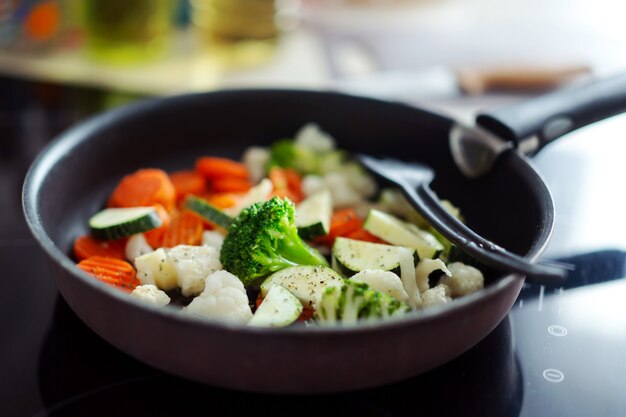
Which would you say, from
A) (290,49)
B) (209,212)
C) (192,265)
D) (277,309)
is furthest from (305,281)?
(290,49)

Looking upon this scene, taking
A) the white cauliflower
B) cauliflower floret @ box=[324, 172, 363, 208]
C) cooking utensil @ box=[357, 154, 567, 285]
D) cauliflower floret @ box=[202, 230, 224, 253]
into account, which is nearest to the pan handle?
cooking utensil @ box=[357, 154, 567, 285]

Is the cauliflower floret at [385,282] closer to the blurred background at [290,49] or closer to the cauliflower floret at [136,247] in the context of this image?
the cauliflower floret at [136,247]

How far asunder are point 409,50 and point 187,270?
4.69 feet

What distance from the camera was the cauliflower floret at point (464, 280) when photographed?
115cm

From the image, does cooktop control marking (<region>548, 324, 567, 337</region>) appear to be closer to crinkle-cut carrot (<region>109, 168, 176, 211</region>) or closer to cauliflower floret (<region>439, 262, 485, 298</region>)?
cauliflower floret (<region>439, 262, 485, 298</region>)

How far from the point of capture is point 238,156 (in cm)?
166

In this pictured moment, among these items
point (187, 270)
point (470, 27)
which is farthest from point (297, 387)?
point (470, 27)

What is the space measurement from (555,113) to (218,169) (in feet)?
2.15

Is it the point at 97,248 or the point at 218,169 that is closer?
the point at 97,248

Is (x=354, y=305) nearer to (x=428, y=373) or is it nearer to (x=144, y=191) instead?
(x=428, y=373)

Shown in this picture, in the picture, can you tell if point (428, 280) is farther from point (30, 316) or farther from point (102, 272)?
point (30, 316)

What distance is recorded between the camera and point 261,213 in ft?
3.84

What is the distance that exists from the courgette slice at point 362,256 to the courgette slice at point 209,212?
0.21 meters

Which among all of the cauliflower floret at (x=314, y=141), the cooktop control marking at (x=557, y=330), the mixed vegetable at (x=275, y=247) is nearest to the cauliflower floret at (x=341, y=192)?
the mixed vegetable at (x=275, y=247)
